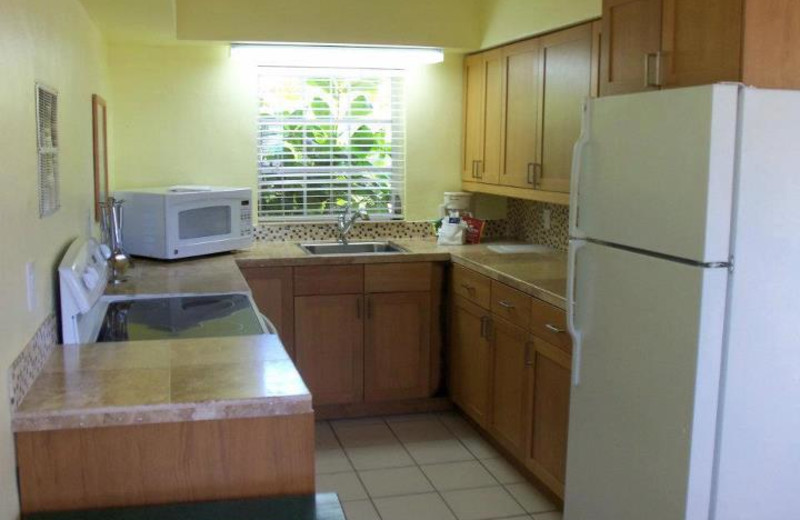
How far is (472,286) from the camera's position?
4.16 metres

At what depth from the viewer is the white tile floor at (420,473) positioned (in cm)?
344

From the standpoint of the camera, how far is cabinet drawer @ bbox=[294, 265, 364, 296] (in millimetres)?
4289

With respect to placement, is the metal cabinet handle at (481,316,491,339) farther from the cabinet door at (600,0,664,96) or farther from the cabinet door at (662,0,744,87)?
the cabinet door at (662,0,744,87)

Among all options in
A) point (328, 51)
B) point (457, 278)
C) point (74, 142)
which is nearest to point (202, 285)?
point (74, 142)

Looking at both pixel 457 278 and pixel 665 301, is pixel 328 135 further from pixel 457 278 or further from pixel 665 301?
pixel 665 301

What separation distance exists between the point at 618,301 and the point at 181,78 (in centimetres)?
291

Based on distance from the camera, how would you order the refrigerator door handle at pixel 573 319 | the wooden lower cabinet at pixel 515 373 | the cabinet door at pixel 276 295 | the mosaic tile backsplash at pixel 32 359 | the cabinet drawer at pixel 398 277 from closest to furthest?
the mosaic tile backsplash at pixel 32 359, the refrigerator door handle at pixel 573 319, the wooden lower cabinet at pixel 515 373, the cabinet door at pixel 276 295, the cabinet drawer at pixel 398 277

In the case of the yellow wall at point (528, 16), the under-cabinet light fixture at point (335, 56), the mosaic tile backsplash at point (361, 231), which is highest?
the yellow wall at point (528, 16)

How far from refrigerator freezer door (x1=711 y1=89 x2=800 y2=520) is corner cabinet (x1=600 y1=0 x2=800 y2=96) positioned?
112mm

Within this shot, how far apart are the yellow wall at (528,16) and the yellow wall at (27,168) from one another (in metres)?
2.01

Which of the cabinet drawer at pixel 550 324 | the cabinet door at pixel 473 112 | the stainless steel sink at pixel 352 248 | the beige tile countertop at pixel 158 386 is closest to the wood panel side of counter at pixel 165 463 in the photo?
the beige tile countertop at pixel 158 386

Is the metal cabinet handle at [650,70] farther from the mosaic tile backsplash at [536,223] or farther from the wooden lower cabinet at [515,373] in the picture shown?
the mosaic tile backsplash at [536,223]

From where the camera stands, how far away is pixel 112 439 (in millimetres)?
1888

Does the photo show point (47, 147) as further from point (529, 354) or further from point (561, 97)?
point (561, 97)
